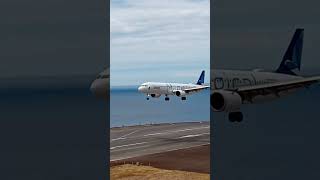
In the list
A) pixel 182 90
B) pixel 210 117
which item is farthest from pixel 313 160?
pixel 182 90

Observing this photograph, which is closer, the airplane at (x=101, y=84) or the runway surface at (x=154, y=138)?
the airplane at (x=101, y=84)

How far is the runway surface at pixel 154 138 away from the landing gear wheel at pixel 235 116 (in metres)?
7.69

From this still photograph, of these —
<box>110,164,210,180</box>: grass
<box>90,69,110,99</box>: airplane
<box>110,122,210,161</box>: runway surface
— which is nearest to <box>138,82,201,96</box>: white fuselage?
<box>110,122,210,161</box>: runway surface

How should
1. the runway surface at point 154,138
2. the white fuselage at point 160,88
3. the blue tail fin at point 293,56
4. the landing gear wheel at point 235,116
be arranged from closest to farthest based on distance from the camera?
the blue tail fin at point 293,56
the landing gear wheel at point 235,116
the runway surface at point 154,138
the white fuselage at point 160,88

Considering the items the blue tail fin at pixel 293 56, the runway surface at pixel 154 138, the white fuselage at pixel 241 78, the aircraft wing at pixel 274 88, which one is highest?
the blue tail fin at pixel 293 56

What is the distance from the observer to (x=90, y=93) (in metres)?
12.7

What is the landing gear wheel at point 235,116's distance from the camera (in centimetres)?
1310

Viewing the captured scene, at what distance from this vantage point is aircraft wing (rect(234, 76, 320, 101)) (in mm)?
12664

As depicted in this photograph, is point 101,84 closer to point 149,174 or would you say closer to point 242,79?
point 242,79

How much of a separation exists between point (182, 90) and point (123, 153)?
13.0 m

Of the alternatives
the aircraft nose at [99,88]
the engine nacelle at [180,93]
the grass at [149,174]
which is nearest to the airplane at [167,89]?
the engine nacelle at [180,93]

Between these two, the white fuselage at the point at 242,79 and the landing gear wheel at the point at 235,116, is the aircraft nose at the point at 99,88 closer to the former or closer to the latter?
the white fuselage at the point at 242,79

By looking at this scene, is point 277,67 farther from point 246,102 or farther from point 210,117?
point 210,117

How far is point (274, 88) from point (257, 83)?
0.59m
